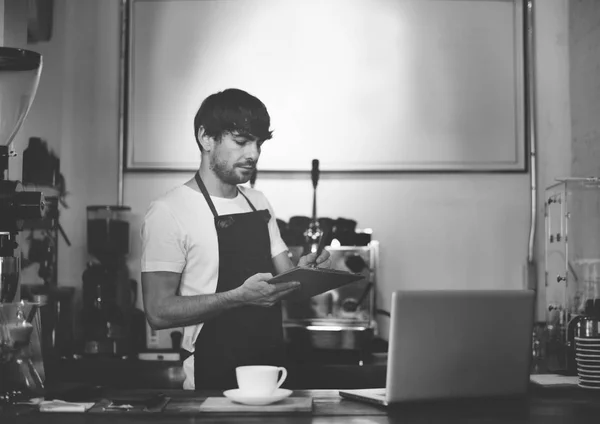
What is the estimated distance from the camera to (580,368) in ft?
6.45

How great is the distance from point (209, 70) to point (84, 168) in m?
0.78

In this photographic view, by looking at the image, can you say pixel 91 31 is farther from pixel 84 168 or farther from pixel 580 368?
pixel 580 368

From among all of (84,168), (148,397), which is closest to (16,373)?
(148,397)

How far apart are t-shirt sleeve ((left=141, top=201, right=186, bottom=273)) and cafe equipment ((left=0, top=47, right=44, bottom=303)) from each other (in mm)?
577

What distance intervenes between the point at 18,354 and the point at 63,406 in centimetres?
15

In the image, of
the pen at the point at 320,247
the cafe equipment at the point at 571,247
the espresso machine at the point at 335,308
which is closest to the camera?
the pen at the point at 320,247

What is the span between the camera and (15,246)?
5.74 feet

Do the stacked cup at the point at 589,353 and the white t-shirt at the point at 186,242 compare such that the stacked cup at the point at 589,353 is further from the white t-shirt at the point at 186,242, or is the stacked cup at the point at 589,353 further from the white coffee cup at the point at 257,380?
the white t-shirt at the point at 186,242

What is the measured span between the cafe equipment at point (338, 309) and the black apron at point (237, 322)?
2.22ft

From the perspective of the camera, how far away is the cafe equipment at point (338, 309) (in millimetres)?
3246

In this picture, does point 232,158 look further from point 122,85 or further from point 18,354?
point 122,85

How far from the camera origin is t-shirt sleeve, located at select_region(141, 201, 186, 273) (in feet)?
7.79

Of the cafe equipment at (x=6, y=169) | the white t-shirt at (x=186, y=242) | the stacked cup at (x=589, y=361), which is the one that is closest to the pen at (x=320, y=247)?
the white t-shirt at (x=186, y=242)

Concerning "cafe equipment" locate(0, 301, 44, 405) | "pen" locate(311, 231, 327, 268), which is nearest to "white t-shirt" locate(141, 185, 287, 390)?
"pen" locate(311, 231, 327, 268)
